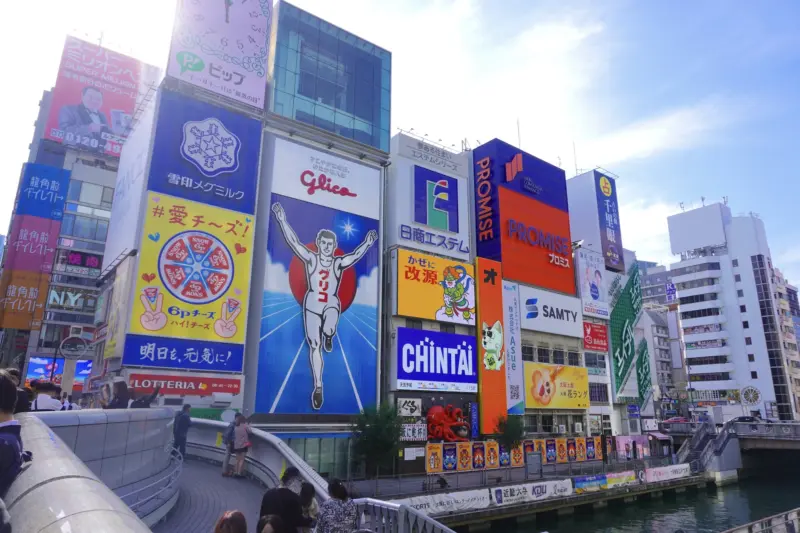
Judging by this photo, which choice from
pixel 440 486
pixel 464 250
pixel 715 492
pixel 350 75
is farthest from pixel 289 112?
pixel 715 492

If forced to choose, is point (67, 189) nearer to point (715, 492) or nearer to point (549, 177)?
point (549, 177)

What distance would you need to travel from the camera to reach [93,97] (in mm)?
62281

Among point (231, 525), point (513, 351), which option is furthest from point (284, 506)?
point (513, 351)

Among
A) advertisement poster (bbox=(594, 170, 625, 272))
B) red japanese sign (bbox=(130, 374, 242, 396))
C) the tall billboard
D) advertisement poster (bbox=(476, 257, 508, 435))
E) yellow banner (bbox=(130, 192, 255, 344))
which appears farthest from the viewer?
advertisement poster (bbox=(594, 170, 625, 272))

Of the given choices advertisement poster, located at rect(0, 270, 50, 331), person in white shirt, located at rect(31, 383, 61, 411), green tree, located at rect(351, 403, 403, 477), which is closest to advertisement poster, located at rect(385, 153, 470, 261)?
green tree, located at rect(351, 403, 403, 477)

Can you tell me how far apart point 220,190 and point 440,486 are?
2134cm

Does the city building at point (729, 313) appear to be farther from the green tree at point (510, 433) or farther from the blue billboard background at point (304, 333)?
the blue billboard background at point (304, 333)

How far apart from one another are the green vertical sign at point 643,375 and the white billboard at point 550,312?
473 inches

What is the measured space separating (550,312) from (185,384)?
33742mm

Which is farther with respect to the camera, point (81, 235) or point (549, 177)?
point (81, 235)

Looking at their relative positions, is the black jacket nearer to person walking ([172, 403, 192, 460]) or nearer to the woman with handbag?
the woman with handbag

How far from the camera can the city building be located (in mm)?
81625

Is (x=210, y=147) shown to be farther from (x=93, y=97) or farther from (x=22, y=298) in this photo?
(x=93, y=97)

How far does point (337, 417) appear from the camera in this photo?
34.9 meters
